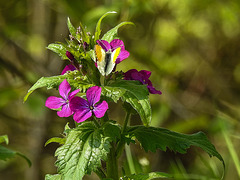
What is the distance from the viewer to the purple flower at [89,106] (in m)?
0.98

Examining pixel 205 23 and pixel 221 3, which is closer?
pixel 221 3

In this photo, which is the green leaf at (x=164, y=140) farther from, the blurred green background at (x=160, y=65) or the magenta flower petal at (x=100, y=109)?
the blurred green background at (x=160, y=65)

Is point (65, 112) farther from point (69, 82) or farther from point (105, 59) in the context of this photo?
point (105, 59)

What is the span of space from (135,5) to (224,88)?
1668mm

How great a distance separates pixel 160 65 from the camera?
315 centimetres

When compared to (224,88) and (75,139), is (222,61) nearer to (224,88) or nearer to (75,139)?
(224,88)

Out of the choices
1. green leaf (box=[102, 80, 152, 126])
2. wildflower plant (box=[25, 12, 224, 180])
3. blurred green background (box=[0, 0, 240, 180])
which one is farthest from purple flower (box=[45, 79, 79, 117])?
blurred green background (box=[0, 0, 240, 180])

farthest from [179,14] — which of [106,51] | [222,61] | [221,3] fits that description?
[106,51]

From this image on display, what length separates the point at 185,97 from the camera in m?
3.78

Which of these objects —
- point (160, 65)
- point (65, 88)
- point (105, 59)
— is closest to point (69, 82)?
point (65, 88)

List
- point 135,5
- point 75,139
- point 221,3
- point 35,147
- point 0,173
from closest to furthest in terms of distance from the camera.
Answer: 1. point 75,139
2. point 135,5
3. point 221,3
4. point 35,147
5. point 0,173

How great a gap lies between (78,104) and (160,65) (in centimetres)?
216

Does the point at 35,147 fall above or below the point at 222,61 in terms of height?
below

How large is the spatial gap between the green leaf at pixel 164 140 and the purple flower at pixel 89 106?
0.14 meters
